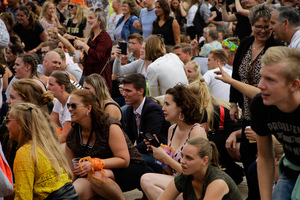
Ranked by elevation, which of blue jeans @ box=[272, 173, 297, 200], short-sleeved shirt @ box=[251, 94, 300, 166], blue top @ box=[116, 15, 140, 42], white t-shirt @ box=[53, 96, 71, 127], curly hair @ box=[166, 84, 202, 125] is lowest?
blue top @ box=[116, 15, 140, 42]

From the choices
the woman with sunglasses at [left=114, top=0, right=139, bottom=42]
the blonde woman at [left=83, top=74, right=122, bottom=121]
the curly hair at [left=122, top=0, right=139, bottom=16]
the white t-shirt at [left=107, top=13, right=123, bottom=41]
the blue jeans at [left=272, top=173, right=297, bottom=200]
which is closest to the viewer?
the blue jeans at [left=272, top=173, right=297, bottom=200]

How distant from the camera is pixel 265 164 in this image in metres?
2.79

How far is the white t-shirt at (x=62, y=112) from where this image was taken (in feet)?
17.8

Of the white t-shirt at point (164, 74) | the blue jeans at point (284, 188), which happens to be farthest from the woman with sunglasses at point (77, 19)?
the blue jeans at point (284, 188)

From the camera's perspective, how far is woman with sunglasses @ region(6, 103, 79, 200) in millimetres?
3561

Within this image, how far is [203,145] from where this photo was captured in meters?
3.77

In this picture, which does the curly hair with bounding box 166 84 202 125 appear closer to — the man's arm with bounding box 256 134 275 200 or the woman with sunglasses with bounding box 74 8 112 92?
the man's arm with bounding box 256 134 275 200

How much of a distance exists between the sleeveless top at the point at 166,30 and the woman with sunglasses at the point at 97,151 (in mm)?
3902

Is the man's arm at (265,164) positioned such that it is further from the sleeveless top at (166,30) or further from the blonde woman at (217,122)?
the sleeveless top at (166,30)

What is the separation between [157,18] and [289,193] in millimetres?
6183

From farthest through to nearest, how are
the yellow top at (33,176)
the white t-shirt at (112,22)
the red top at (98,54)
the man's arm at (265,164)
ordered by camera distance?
the white t-shirt at (112,22), the red top at (98,54), the yellow top at (33,176), the man's arm at (265,164)

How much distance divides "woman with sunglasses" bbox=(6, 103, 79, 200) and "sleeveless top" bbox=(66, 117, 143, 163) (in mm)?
793

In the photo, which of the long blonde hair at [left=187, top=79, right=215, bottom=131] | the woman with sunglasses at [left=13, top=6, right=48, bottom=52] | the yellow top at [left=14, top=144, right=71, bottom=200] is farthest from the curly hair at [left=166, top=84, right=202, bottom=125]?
the woman with sunglasses at [left=13, top=6, right=48, bottom=52]

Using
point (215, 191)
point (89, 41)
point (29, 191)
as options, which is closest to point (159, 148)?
point (215, 191)
